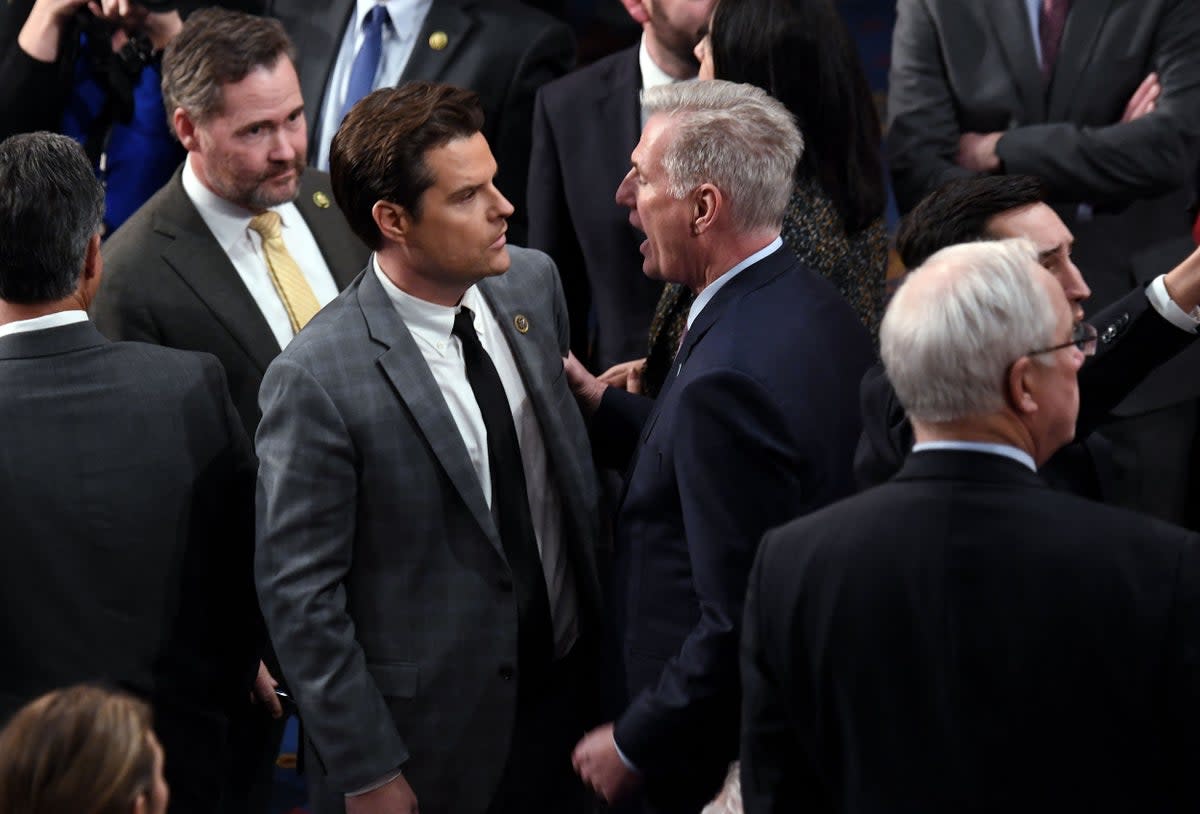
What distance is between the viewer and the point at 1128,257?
4.11m

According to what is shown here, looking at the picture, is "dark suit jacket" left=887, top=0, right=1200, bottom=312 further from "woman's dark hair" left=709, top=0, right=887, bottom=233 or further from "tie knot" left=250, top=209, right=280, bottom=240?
"tie knot" left=250, top=209, right=280, bottom=240

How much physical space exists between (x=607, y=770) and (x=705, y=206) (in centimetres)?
101

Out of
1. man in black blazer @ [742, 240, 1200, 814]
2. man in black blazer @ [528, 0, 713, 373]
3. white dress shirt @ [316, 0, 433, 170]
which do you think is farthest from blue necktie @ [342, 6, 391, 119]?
man in black blazer @ [742, 240, 1200, 814]

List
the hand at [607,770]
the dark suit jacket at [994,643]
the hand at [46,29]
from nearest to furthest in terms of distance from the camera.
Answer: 1. the dark suit jacket at [994,643]
2. the hand at [607,770]
3. the hand at [46,29]

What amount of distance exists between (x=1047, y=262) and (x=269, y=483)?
57.8 inches

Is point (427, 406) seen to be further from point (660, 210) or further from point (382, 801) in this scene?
point (382, 801)

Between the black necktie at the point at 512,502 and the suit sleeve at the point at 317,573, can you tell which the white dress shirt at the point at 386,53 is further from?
the suit sleeve at the point at 317,573

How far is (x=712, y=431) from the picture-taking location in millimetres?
2725

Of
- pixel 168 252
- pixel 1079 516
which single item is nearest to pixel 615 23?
pixel 168 252

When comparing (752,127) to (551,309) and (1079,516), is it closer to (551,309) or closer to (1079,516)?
(551,309)

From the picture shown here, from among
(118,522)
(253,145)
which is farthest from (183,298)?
(118,522)

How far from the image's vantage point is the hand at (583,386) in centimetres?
340

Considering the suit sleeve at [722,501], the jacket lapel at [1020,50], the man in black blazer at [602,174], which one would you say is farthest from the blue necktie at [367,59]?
the suit sleeve at [722,501]

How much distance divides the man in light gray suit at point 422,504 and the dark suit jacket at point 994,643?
95 cm
